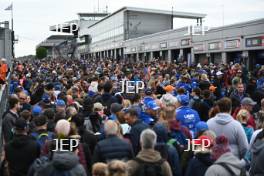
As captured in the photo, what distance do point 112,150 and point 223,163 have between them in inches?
64.9

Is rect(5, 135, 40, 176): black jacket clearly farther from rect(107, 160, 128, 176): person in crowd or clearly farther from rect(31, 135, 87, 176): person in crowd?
rect(107, 160, 128, 176): person in crowd

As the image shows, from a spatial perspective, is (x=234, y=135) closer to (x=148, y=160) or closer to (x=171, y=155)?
(x=171, y=155)

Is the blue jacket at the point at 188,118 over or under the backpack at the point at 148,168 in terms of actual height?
over

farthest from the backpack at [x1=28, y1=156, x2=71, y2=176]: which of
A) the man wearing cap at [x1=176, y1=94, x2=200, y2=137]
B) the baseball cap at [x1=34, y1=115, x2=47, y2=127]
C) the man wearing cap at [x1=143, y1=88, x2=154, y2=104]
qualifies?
the man wearing cap at [x1=143, y1=88, x2=154, y2=104]

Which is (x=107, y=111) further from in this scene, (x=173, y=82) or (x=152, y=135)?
(x=173, y=82)

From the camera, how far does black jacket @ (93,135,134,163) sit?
682 cm

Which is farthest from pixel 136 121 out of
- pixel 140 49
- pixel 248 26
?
pixel 140 49

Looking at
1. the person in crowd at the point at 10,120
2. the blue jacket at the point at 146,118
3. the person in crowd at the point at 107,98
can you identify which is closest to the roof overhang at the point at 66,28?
the person in crowd at the point at 107,98

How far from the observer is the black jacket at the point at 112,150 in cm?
682

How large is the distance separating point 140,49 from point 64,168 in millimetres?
52698

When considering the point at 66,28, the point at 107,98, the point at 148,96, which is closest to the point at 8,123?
the point at 107,98

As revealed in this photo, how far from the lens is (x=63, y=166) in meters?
5.97

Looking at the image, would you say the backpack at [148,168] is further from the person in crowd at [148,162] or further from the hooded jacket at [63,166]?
the hooded jacket at [63,166]

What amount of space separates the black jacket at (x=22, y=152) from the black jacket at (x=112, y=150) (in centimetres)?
91
